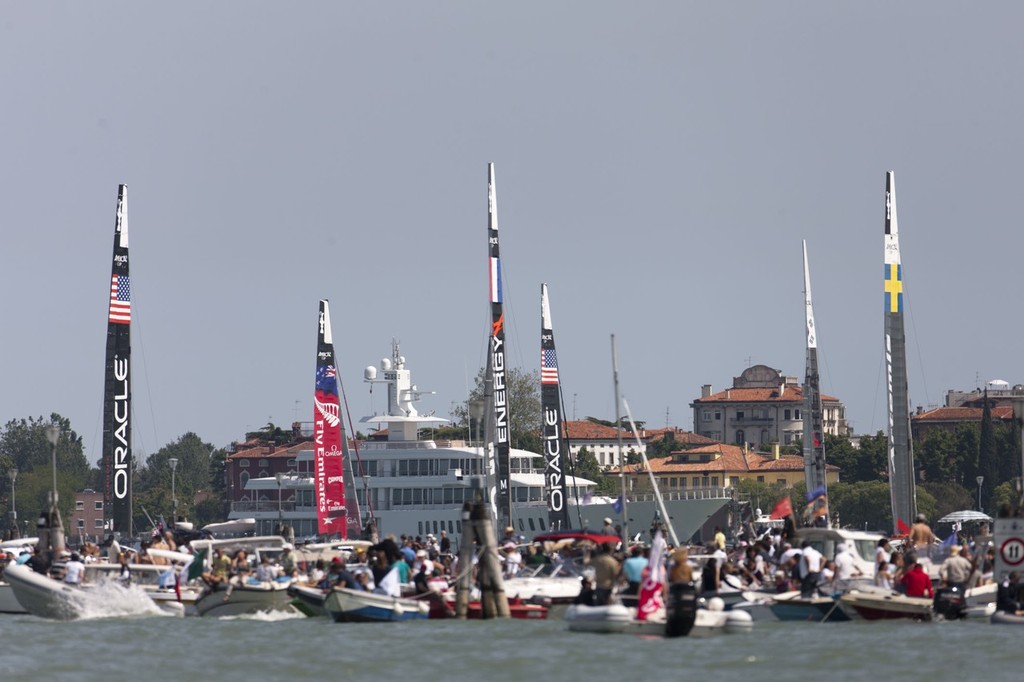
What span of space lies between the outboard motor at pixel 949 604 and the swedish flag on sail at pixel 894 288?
2287 cm

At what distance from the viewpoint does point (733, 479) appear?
16825 cm

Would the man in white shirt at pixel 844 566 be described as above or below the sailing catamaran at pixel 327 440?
below

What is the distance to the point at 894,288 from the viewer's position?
58000 mm

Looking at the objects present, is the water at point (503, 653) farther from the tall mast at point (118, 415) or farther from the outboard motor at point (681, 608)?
the tall mast at point (118, 415)

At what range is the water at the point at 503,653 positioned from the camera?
29047 millimetres

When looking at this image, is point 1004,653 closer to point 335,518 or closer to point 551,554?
point 551,554

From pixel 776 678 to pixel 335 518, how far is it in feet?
138

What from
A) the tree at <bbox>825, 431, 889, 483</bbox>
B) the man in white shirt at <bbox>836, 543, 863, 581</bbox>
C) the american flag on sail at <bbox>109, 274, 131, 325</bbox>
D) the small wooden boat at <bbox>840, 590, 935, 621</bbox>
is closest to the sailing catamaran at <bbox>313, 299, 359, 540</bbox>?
the american flag on sail at <bbox>109, 274, 131, 325</bbox>

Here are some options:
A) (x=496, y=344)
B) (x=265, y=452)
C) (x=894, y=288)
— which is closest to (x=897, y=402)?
(x=894, y=288)

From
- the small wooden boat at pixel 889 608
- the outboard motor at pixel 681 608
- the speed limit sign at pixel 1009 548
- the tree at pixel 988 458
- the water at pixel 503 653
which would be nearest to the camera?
the water at pixel 503 653

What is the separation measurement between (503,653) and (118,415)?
24978 mm

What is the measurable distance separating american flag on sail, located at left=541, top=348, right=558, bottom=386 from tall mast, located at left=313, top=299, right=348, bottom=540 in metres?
6.92

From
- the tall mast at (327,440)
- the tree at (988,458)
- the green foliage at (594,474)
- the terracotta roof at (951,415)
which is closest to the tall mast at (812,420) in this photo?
the tall mast at (327,440)

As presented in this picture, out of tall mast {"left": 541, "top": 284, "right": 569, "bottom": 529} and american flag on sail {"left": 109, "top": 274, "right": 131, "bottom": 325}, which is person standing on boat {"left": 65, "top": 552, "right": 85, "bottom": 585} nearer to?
A: american flag on sail {"left": 109, "top": 274, "right": 131, "bottom": 325}
